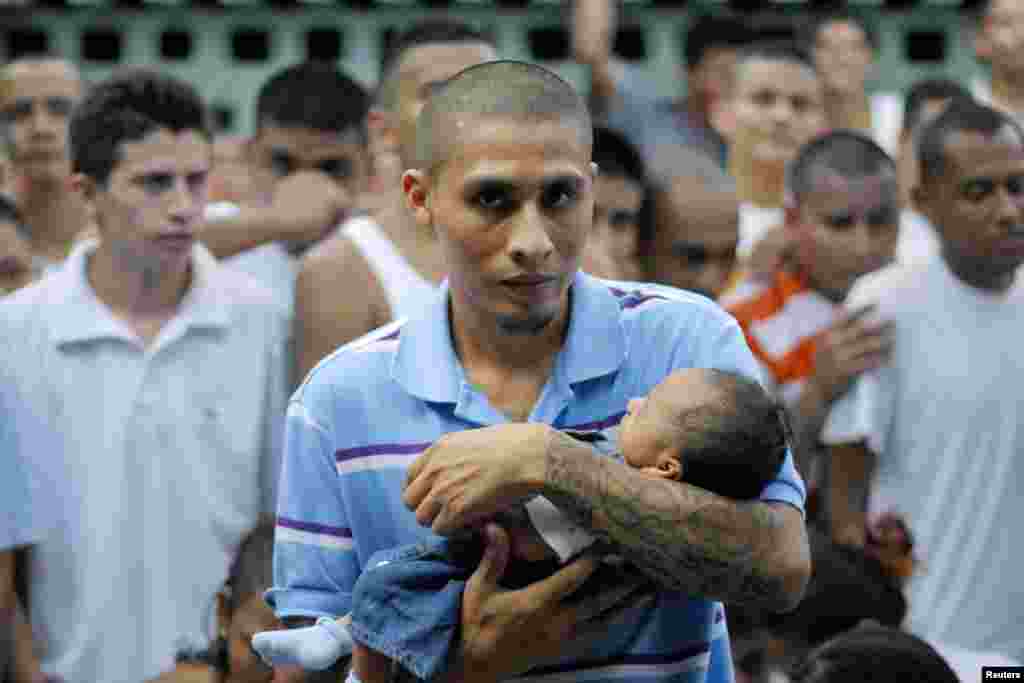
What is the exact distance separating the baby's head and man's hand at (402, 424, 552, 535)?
20cm

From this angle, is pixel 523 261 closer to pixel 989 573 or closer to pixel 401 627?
pixel 401 627

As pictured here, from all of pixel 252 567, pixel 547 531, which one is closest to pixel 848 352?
pixel 252 567

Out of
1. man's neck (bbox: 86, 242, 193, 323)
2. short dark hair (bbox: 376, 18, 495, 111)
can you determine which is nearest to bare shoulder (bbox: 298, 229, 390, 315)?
short dark hair (bbox: 376, 18, 495, 111)

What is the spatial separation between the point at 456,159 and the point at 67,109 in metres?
4.59

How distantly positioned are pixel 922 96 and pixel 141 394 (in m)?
3.84

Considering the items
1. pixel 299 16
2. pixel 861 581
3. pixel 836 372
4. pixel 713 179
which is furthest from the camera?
pixel 299 16

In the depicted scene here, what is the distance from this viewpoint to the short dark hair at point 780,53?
8227 mm

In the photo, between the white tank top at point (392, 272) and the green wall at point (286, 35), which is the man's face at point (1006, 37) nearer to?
the green wall at point (286, 35)

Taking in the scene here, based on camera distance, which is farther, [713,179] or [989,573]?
[713,179]

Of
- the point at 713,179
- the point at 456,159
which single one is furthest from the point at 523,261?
the point at 713,179

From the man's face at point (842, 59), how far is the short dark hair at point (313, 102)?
2.76 meters

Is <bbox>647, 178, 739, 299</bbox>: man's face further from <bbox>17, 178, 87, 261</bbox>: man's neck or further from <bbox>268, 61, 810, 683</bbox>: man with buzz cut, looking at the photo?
<bbox>268, 61, 810, 683</bbox>: man with buzz cut

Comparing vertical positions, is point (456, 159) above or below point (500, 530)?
above

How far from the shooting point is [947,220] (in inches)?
245
